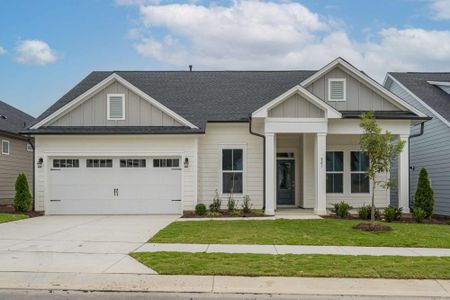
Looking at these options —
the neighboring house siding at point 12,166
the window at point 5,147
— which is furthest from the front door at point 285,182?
the window at point 5,147

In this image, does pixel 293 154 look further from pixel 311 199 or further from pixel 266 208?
pixel 266 208

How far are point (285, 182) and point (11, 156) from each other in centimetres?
1344

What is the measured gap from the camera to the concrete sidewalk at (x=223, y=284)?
277 inches

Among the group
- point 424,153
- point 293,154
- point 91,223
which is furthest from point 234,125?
point 424,153

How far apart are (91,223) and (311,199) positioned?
882 cm

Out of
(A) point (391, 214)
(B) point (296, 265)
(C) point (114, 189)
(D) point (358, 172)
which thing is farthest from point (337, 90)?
(B) point (296, 265)

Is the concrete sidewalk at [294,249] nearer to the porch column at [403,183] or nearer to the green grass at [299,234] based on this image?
the green grass at [299,234]

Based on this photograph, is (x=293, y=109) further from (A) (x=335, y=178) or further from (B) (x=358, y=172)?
(B) (x=358, y=172)

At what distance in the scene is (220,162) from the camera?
61.5ft

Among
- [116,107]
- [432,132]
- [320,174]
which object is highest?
[116,107]

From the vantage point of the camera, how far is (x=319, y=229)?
13141 millimetres

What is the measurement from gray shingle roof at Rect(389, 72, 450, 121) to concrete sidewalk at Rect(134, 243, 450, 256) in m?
11.0

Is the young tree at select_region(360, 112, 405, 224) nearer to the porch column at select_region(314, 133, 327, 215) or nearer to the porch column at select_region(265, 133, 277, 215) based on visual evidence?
the porch column at select_region(314, 133, 327, 215)

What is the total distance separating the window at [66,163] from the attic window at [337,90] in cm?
1002
